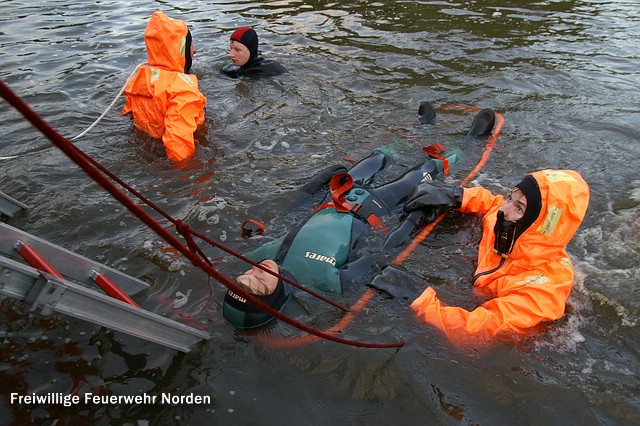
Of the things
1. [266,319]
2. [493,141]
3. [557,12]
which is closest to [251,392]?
[266,319]

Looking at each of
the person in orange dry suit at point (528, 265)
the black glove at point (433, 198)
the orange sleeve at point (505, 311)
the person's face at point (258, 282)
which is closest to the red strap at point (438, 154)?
the black glove at point (433, 198)

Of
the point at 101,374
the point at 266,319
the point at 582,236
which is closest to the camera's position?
the point at 101,374

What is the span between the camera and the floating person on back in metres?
7.45

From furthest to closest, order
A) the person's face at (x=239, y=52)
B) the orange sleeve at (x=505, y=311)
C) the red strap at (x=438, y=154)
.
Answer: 1. the person's face at (x=239, y=52)
2. the red strap at (x=438, y=154)
3. the orange sleeve at (x=505, y=311)

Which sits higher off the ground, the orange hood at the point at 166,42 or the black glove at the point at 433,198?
the orange hood at the point at 166,42

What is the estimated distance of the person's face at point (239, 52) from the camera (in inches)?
293

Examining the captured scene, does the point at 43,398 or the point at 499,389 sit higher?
the point at 43,398

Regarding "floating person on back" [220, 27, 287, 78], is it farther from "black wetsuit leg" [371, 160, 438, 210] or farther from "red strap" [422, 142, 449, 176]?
"black wetsuit leg" [371, 160, 438, 210]

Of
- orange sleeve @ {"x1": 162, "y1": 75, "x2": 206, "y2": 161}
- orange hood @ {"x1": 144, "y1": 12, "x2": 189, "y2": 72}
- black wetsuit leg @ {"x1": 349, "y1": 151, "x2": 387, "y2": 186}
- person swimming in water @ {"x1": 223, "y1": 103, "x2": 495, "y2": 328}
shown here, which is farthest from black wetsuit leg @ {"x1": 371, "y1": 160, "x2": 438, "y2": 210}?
orange hood @ {"x1": 144, "y1": 12, "x2": 189, "y2": 72}

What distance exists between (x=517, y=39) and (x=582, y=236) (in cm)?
616

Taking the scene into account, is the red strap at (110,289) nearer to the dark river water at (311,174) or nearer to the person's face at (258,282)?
the dark river water at (311,174)

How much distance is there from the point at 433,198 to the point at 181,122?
8.90 feet

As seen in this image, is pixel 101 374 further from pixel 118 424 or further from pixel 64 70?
pixel 64 70

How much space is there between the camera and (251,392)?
9.62 feet
